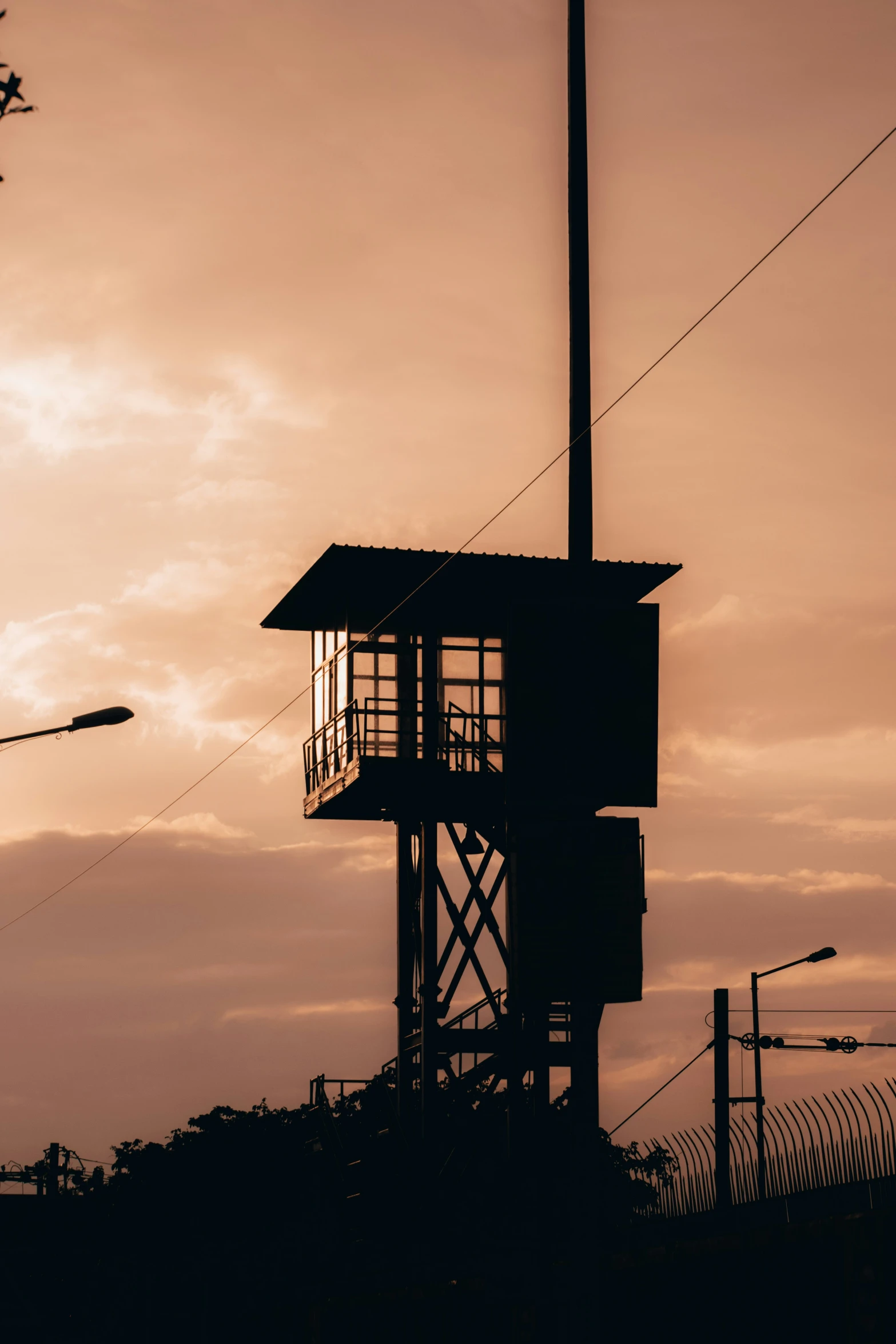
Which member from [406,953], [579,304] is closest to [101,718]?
[579,304]

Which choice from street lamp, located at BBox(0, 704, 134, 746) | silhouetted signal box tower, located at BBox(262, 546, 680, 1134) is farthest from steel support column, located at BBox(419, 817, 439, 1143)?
street lamp, located at BBox(0, 704, 134, 746)

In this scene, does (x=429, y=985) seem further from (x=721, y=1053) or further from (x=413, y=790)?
(x=721, y=1053)

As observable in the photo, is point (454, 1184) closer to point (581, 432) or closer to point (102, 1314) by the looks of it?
point (102, 1314)

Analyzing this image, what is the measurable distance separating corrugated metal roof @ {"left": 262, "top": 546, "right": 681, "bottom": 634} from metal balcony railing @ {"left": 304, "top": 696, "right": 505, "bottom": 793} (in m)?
1.75

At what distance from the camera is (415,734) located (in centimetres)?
3148

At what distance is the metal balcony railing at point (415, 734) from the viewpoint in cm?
3128

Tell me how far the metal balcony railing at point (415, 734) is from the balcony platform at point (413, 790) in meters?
0.18

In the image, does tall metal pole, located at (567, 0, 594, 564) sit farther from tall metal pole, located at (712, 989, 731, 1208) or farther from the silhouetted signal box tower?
tall metal pole, located at (712, 989, 731, 1208)

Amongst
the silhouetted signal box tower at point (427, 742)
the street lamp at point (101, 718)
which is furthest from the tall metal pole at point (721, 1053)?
the street lamp at point (101, 718)

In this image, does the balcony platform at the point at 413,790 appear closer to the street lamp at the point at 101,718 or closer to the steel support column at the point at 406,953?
the steel support column at the point at 406,953

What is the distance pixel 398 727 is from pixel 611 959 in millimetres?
17585

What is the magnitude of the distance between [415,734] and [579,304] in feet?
54.2

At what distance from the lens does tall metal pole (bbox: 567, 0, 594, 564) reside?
14945 mm

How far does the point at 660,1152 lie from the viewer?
18109 mm
